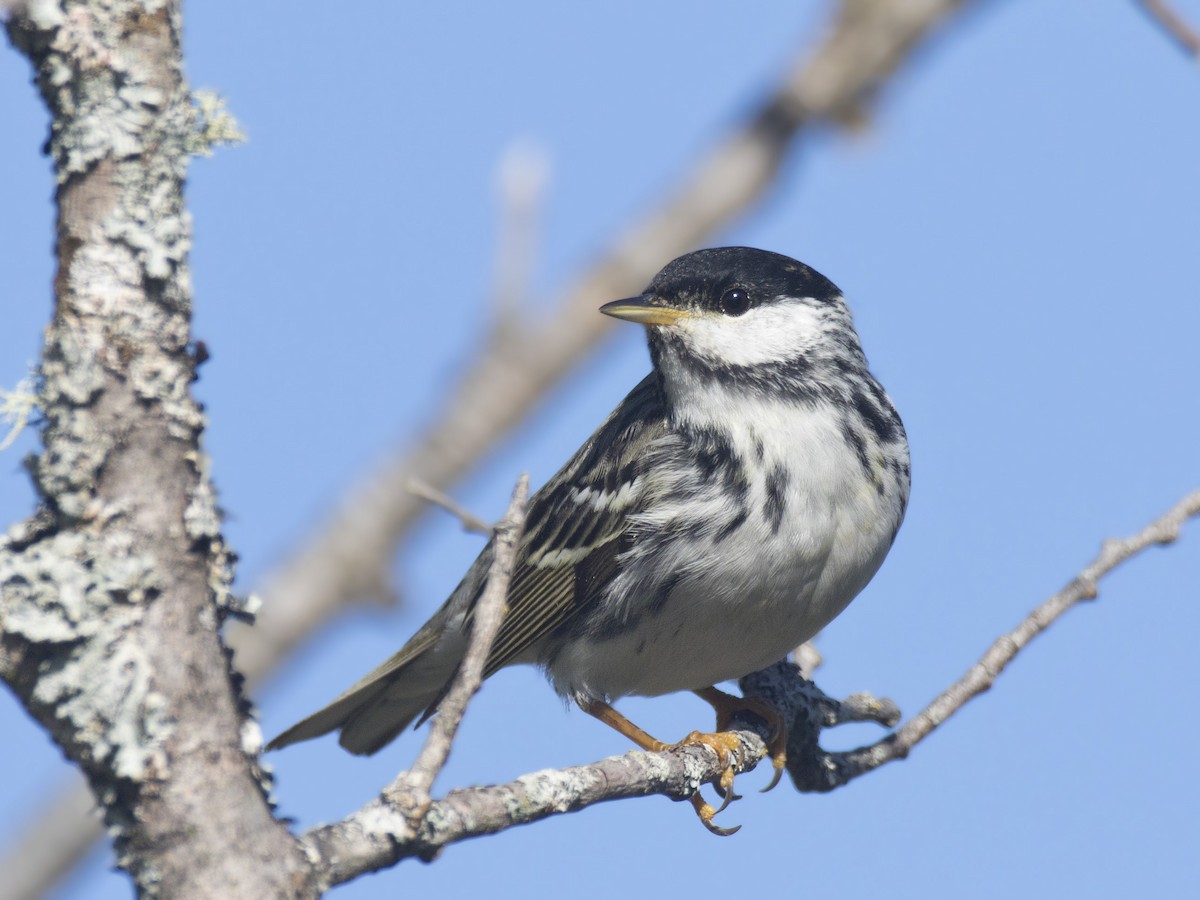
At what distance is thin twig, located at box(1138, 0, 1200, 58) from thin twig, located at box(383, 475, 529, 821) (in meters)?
1.75

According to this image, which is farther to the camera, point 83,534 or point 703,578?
point 703,578

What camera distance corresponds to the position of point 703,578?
19.1 ft

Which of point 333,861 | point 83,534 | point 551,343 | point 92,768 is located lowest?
point 333,861

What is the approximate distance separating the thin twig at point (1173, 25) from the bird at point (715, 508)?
2818mm

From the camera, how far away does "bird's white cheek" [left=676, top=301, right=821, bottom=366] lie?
20.3 ft

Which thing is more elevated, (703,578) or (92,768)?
(703,578)

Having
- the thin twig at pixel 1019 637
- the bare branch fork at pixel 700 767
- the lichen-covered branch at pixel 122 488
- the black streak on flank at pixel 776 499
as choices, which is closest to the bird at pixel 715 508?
the black streak on flank at pixel 776 499

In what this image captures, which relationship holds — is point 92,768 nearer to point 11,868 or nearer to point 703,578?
point 703,578

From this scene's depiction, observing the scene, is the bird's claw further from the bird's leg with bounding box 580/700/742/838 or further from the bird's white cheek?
the bird's white cheek

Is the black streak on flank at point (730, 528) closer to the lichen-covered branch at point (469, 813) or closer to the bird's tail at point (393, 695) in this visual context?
the lichen-covered branch at point (469, 813)

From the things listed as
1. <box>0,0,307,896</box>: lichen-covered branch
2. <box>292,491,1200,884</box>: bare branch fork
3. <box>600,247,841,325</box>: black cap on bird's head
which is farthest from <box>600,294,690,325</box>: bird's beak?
<box>0,0,307,896</box>: lichen-covered branch

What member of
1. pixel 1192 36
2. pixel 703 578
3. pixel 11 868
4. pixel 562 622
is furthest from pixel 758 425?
pixel 11 868

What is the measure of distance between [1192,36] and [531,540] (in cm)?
427

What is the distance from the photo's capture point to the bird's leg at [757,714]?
602 cm
